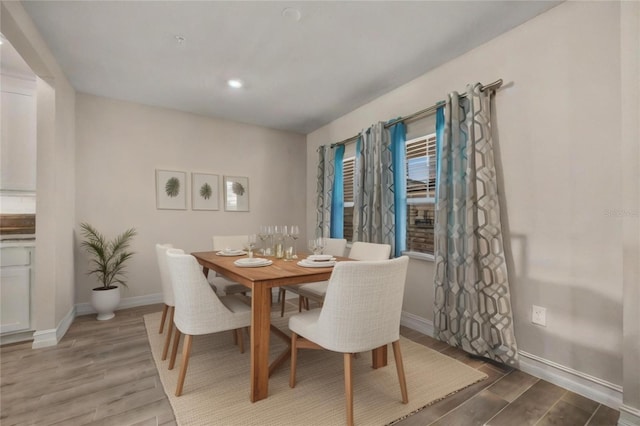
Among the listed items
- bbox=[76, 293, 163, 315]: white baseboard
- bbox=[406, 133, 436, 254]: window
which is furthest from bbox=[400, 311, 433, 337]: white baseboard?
bbox=[76, 293, 163, 315]: white baseboard

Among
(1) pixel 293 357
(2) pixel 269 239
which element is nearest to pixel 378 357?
(1) pixel 293 357

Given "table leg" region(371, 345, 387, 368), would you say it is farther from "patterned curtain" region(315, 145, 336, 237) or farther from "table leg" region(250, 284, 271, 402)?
A: "patterned curtain" region(315, 145, 336, 237)

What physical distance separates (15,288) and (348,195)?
3.62m

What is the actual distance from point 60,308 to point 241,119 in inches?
119

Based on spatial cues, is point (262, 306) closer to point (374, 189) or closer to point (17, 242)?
point (374, 189)

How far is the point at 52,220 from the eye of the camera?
2.56 metres

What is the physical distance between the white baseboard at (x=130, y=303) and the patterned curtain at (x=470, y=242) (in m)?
3.41

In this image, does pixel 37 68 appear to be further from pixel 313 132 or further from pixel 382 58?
pixel 313 132

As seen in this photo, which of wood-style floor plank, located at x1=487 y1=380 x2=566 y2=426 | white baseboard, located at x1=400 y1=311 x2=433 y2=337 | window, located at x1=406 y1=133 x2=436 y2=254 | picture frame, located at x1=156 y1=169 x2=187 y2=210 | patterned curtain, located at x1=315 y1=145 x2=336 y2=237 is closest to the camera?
wood-style floor plank, located at x1=487 y1=380 x2=566 y2=426

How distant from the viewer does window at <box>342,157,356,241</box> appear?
404cm

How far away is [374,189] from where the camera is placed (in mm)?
3260

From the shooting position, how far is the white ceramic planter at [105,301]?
10.2ft

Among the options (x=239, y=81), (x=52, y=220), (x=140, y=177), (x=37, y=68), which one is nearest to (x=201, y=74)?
(x=239, y=81)

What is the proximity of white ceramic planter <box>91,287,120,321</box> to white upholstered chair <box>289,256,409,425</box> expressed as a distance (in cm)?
271
